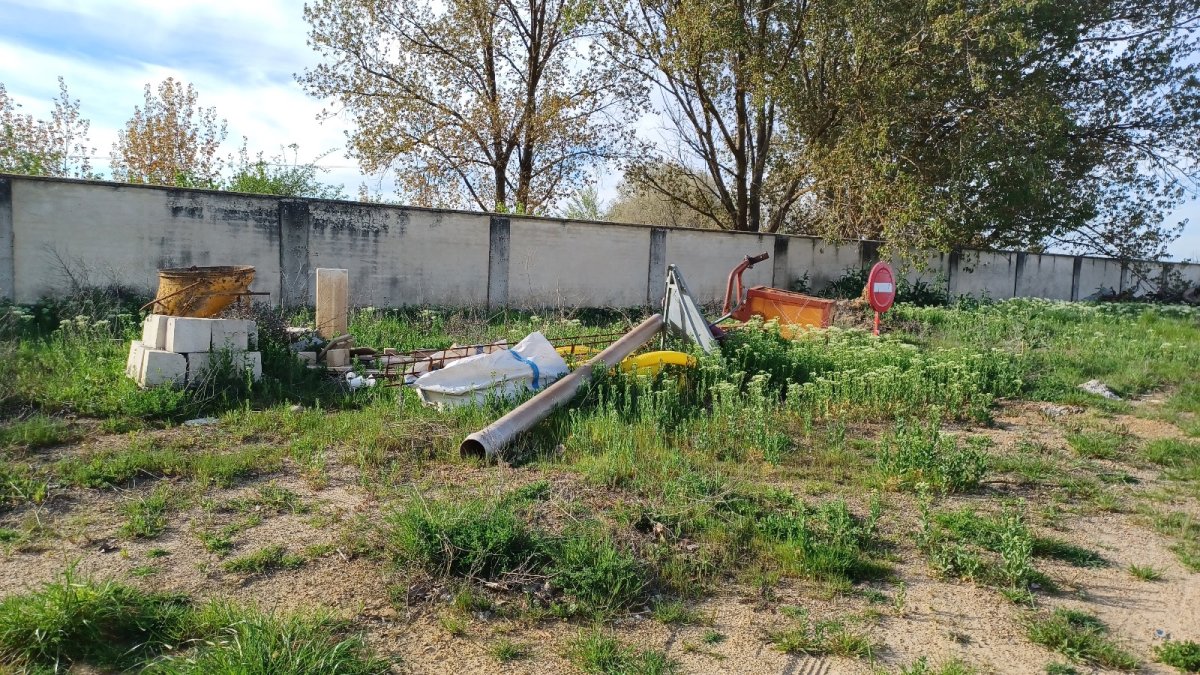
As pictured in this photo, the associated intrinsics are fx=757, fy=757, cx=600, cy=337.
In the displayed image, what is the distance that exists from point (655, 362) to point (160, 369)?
4.19m

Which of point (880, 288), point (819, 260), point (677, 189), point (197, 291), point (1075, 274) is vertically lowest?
point (197, 291)

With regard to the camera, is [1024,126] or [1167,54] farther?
[1167,54]

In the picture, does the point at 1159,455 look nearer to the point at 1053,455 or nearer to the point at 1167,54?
the point at 1053,455

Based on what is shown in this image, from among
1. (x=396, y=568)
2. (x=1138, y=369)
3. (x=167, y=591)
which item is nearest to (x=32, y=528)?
(x=167, y=591)

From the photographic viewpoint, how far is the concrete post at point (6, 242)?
9.80 metres

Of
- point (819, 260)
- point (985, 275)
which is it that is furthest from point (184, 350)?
point (985, 275)

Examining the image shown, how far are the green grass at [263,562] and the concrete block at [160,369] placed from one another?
321 centimetres

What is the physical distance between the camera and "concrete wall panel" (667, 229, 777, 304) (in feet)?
52.1

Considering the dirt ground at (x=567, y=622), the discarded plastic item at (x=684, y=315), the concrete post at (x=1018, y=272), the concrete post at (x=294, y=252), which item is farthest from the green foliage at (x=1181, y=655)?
the concrete post at (x=1018, y=272)

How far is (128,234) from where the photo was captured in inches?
417

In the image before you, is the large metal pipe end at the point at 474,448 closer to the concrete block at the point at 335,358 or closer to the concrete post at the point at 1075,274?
the concrete block at the point at 335,358

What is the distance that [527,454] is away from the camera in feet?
17.3

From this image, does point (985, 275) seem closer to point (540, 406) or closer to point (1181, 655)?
point (540, 406)

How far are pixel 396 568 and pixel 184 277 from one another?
4748mm
